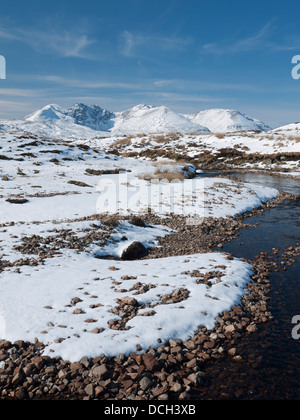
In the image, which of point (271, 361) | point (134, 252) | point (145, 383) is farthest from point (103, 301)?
point (271, 361)

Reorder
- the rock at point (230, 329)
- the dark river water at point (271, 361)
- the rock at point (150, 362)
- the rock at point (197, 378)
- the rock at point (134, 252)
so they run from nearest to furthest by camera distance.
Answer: the dark river water at point (271, 361) < the rock at point (197, 378) < the rock at point (150, 362) < the rock at point (230, 329) < the rock at point (134, 252)

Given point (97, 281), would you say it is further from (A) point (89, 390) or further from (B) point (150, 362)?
(A) point (89, 390)

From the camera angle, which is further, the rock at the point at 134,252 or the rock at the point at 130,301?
the rock at the point at 134,252

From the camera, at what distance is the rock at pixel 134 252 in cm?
1408

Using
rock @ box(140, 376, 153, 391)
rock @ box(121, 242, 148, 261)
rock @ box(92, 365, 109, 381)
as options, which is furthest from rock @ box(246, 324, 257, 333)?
rock @ box(121, 242, 148, 261)

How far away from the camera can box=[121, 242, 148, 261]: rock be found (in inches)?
554

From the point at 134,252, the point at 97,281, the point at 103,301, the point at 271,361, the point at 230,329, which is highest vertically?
the point at 134,252

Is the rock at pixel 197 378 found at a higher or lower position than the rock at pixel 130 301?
lower

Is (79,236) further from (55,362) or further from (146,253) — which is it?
(55,362)

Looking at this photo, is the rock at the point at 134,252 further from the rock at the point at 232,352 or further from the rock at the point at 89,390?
the rock at the point at 89,390

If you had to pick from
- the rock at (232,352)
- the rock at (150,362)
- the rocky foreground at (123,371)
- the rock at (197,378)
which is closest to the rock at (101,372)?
the rocky foreground at (123,371)

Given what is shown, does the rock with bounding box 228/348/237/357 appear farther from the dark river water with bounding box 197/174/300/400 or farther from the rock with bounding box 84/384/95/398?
the rock with bounding box 84/384/95/398

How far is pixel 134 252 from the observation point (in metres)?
14.4

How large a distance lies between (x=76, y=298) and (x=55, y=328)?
1.57 m
